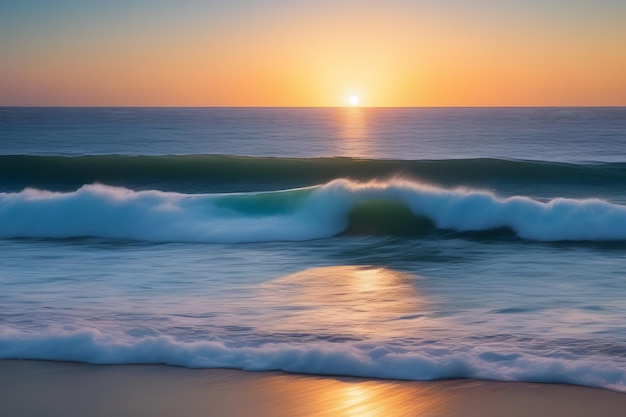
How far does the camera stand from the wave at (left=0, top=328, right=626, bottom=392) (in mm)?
4812

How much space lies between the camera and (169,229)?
11852 millimetres

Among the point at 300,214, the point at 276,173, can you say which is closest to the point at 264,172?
the point at 276,173

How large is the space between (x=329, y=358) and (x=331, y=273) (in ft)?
11.3

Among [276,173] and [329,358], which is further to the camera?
[276,173]

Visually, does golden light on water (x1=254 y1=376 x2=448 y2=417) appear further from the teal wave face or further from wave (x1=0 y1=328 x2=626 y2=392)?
the teal wave face

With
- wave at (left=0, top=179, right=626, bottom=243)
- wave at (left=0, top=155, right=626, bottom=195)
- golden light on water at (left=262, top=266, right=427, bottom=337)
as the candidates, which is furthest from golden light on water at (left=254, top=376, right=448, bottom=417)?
wave at (left=0, top=155, right=626, bottom=195)

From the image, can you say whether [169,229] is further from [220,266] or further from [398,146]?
[398,146]

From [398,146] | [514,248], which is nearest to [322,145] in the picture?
[398,146]

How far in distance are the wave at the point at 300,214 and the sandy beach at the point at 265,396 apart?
6.16m

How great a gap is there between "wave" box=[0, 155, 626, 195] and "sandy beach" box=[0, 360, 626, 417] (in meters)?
12.7

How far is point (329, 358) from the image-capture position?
200 inches

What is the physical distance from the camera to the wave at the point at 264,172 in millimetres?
17906

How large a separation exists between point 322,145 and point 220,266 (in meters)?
22.5

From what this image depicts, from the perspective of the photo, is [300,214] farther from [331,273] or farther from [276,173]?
[276,173]
